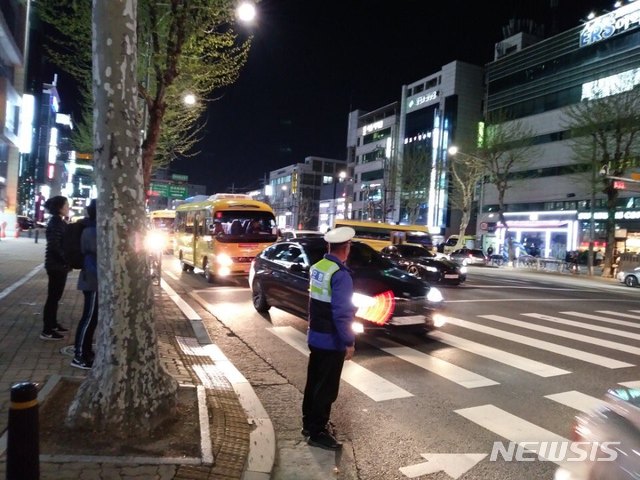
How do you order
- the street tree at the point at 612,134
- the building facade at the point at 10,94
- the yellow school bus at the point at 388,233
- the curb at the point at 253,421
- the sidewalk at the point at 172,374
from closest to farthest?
1. the sidewalk at the point at 172,374
2. the curb at the point at 253,421
3. the yellow school bus at the point at 388,233
4. the street tree at the point at 612,134
5. the building facade at the point at 10,94

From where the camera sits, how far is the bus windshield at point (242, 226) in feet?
52.2

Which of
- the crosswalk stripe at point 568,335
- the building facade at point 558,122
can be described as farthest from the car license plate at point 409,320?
the building facade at point 558,122

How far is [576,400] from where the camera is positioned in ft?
18.7

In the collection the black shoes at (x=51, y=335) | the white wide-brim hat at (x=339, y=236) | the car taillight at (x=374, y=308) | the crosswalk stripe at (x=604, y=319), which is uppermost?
the white wide-brim hat at (x=339, y=236)

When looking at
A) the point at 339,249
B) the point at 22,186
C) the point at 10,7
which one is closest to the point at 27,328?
the point at 339,249

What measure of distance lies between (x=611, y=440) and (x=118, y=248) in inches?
141

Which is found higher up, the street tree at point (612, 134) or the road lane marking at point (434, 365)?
the street tree at point (612, 134)

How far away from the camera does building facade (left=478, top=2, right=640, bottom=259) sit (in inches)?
1567

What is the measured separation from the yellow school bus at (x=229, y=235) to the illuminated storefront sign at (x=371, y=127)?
214ft

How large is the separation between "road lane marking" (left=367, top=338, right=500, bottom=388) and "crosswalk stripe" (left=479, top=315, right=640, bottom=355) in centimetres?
348

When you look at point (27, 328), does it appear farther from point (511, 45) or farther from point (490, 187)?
point (511, 45)

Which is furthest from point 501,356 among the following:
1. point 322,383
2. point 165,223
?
point 165,223

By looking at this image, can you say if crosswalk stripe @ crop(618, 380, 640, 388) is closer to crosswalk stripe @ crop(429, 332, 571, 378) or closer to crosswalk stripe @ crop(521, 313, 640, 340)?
crosswalk stripe @ crop(429, 332, 571, 378)

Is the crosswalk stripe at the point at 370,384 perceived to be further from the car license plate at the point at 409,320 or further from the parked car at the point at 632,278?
the parked car at the point at 632,278
